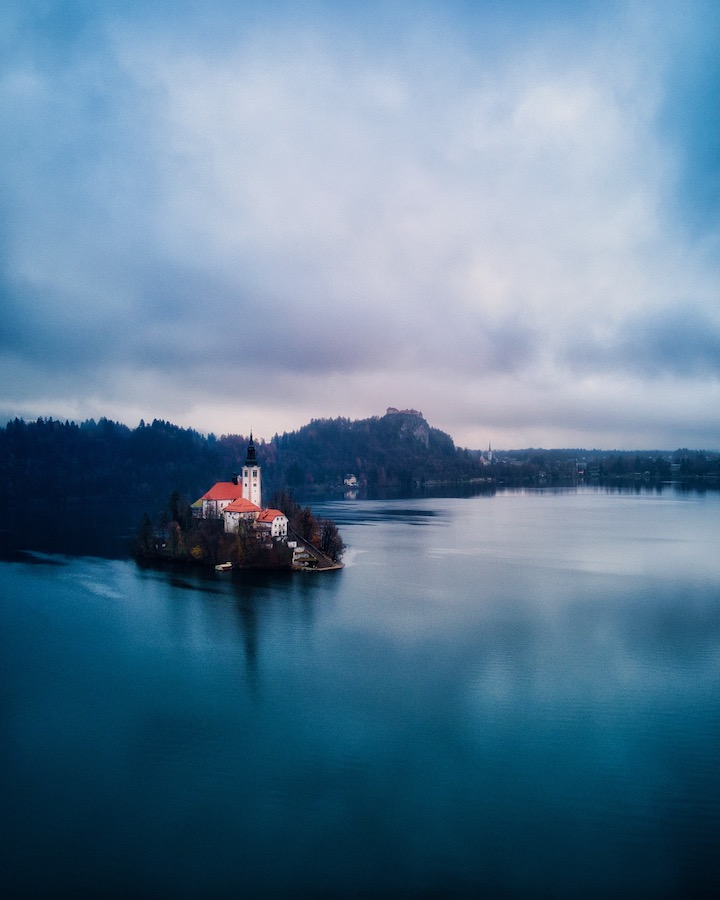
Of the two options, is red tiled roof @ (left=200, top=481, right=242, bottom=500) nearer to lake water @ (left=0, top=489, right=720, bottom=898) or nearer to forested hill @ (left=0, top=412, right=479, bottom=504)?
lake water @ (left=0, top=489, right=720, bottom=898)

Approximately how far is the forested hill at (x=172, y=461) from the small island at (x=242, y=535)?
27.9 meters

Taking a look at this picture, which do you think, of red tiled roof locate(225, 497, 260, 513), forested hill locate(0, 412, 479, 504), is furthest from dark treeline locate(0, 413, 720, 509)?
red tiled roof locate(225, 497, 260, 513)

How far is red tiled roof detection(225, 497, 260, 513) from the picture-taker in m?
21.8

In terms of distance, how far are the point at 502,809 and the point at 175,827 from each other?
137 inches

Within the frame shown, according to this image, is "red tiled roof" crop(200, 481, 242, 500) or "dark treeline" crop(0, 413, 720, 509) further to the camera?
"dark treeline" crop(0, 413, 720, 509)

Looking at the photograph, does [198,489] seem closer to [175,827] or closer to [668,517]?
[668,517]

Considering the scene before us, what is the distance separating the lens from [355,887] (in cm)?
559

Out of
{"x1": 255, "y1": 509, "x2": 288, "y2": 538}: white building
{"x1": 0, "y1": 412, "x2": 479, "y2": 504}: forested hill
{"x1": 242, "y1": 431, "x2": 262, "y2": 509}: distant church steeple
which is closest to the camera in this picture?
{"x1": 255, "y1": 509, "x2": 288, "y2": 538}: white building

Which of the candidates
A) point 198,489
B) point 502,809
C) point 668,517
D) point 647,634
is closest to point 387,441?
point 198,489

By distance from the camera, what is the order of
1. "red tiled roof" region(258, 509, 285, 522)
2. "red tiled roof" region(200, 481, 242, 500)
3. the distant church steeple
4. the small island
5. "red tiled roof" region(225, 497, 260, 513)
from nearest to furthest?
the small island
"red tiled roof" region(258, 509, 285, 522)
"red tiled roof" region(225, 497, 260, 513)
the distant church steeple
"red tiled roof" region(200, 481, 242, 500)

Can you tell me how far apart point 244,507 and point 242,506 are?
119 millimetres

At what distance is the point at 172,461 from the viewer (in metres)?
67.6

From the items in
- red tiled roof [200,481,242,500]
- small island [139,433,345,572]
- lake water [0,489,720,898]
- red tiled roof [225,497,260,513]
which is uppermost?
red tiled roof [200,481,242,500]

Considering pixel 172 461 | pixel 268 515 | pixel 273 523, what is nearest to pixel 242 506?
pixel 268 515
